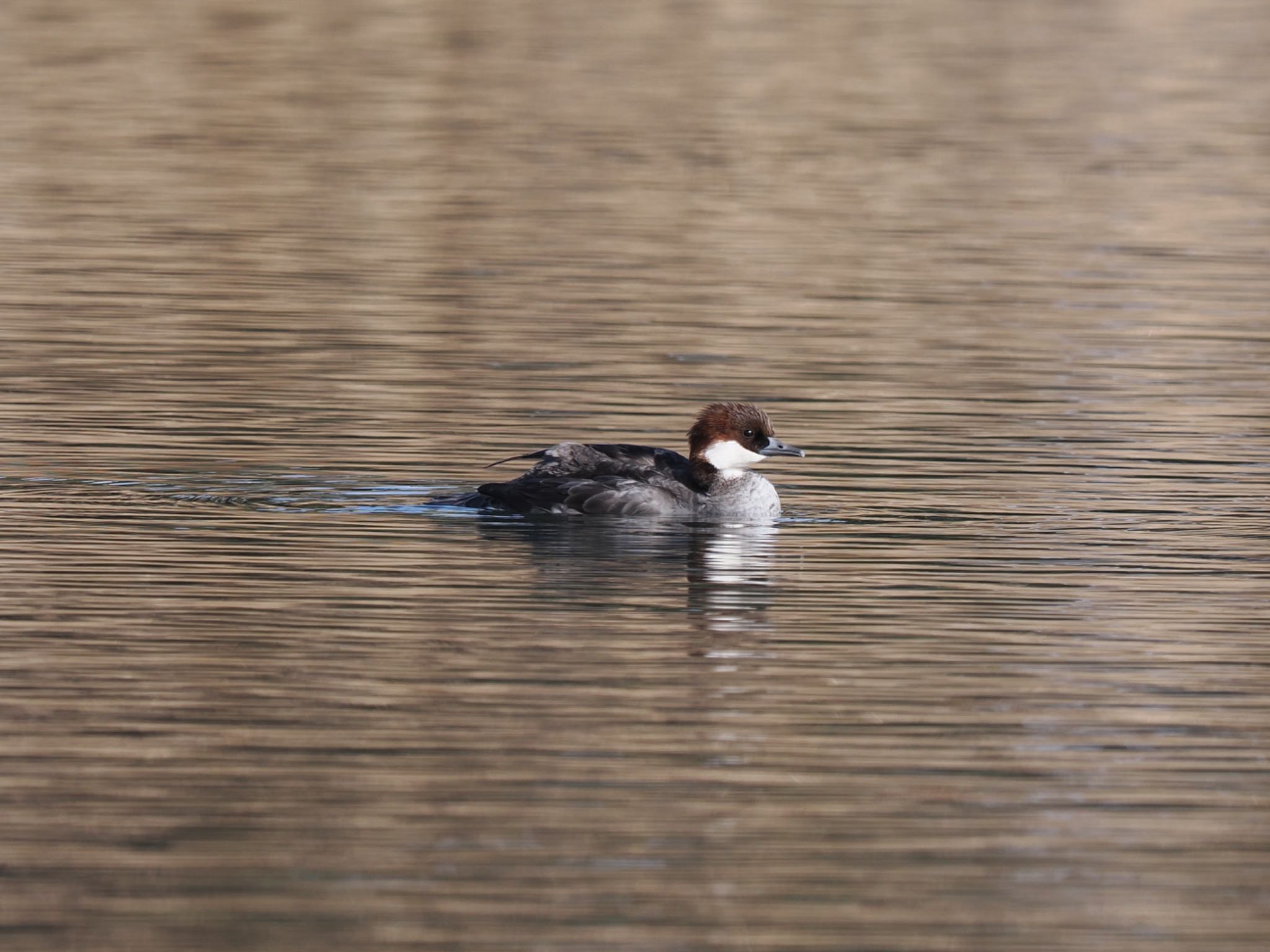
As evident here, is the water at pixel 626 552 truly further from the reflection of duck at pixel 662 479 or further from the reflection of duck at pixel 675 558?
the reflection of duck at pixel 662 479

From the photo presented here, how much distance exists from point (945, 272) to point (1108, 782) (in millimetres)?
18375

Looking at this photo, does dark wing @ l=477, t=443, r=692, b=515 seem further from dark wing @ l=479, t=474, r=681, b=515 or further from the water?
the water

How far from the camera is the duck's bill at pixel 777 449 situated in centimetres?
1702

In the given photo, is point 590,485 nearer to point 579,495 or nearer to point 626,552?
point 579,495

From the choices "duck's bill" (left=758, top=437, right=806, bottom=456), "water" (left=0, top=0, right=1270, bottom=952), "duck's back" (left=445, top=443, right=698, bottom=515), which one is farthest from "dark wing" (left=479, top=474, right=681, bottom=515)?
"duck's bill" (left=758, top=437, right=806, bottom=456)

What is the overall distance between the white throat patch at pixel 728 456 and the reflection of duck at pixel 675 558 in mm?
416

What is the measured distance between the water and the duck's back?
0.71 ft

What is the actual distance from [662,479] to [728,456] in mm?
537

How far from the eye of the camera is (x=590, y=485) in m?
16.7

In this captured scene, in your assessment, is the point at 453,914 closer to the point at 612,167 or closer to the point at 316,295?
the point at 316,295

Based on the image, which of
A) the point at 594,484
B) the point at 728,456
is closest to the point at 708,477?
the point at 728,456

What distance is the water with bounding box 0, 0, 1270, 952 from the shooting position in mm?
9500

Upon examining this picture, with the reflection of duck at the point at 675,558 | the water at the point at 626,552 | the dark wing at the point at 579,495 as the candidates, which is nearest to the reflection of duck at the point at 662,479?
the dark wing at the point at 579,495

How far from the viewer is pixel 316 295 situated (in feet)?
85.3
